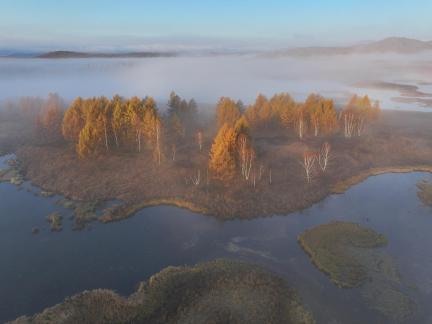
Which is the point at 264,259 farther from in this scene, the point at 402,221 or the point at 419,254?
the point at 402,221

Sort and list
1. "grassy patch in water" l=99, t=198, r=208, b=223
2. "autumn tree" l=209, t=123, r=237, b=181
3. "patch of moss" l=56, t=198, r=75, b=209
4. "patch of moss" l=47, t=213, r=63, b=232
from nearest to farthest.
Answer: "patch of moss" l=47, t=213, r=63, b=232 < "grassy patch in water" l=99, t=198, r=208, b=223 < "patch of moss" l=56, t=198, r=75, b=209 < "autumn tree" l=209, t=123, r=237, b=181

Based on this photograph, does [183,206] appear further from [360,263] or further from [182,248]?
[360,263]

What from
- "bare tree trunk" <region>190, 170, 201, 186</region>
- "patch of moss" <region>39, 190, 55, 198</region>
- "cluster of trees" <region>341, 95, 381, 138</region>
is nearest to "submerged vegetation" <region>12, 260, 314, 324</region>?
"bare tree trunk" <region>190, 170, 201, 186</region>

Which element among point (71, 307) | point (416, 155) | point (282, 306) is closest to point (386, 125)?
point (416, 155)

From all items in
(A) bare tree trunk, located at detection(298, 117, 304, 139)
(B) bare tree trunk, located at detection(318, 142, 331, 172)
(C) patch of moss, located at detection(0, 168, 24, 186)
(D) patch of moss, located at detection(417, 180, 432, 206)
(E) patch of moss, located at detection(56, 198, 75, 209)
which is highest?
(A) bare tree trunk, located at detection(298, 117, 304, 139)

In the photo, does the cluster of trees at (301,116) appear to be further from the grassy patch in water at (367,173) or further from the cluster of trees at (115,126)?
A: the cluster of trees at (115,126)

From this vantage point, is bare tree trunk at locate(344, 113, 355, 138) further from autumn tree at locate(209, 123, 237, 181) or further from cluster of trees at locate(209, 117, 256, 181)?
autumn tree at locate(209, 123, 237, 181)
